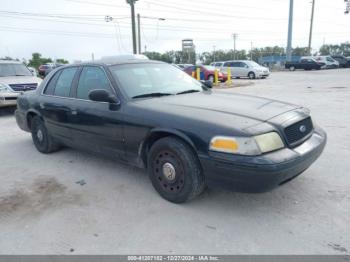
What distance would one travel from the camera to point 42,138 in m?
5.20

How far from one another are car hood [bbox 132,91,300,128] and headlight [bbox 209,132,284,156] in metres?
0.16

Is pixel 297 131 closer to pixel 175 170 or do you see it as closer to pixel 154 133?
pixel 175 170


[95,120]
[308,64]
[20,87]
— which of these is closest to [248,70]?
[308,64]

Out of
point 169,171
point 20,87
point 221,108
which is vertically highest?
point 221,108

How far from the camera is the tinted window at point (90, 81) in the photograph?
12.8ft

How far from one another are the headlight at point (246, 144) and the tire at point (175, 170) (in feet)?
1.08

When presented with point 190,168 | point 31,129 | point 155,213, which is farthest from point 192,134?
point 31,129

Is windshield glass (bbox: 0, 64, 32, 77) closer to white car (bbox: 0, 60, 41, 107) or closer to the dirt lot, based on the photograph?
white car (bbox: 0, 60, 41, 107)

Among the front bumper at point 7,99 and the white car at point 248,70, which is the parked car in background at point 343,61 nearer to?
the white car at point 248,70

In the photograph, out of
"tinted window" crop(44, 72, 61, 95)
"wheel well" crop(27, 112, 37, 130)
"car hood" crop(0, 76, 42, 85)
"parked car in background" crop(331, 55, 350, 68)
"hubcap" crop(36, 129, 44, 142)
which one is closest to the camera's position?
"tinted window" crop(44, 72, 61, 95)

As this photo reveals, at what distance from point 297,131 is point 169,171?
141cm

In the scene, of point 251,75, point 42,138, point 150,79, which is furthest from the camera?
point 251,75

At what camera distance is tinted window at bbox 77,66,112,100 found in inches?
154

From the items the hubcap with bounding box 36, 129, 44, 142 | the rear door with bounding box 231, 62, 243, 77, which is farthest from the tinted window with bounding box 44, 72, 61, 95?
the rear door with bounding box 231, 62, 243, 77
